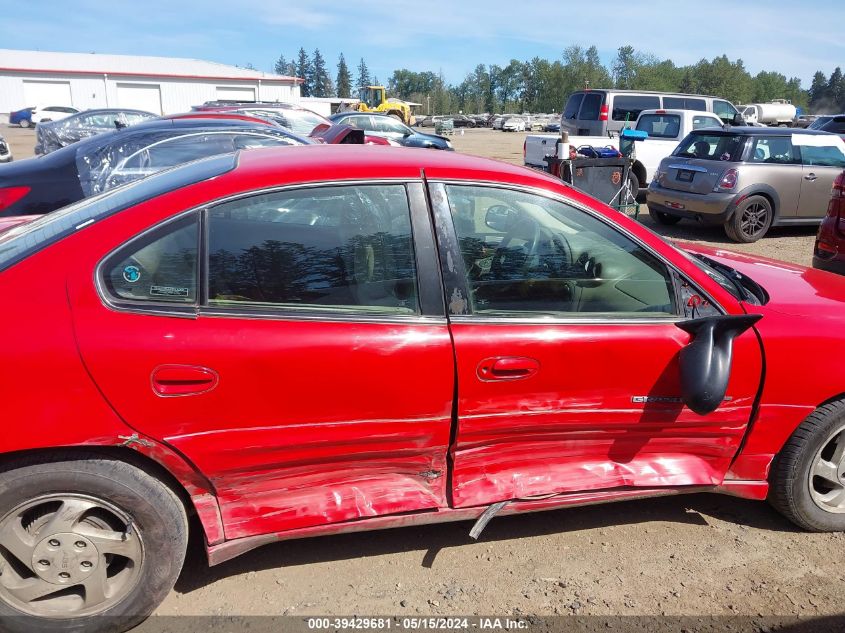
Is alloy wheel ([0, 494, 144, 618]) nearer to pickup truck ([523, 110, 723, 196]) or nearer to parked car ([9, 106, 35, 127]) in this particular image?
pickup truck ([523, 110, 723, 196])

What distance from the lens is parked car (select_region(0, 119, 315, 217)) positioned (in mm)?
5442

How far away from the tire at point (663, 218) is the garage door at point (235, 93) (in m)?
53.0

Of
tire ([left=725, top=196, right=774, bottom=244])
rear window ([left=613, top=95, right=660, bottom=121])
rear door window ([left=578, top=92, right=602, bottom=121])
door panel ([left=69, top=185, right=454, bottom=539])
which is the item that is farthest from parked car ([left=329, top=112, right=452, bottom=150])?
door panel ([left=69, top=185, right=454, bottom=539])

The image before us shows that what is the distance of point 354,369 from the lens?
2.33 meters

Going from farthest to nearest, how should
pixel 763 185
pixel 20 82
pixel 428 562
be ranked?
pixel 20 82 → pixel 763 185 → pixel 428 562

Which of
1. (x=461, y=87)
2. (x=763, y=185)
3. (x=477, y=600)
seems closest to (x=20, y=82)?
(x=763, y=185)

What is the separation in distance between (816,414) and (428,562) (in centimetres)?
180

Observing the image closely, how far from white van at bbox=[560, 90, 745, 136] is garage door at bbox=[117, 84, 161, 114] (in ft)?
150

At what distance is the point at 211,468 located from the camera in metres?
2.29

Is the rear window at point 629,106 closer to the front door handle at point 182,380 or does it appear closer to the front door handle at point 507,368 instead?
the front door handle at point 507,368

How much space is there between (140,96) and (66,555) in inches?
2357

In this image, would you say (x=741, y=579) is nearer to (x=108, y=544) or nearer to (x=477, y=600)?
(x=477, y=600)

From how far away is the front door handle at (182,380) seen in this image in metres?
2.17

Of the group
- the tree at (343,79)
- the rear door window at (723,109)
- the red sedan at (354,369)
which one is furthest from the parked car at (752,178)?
the tree at (343,79)
